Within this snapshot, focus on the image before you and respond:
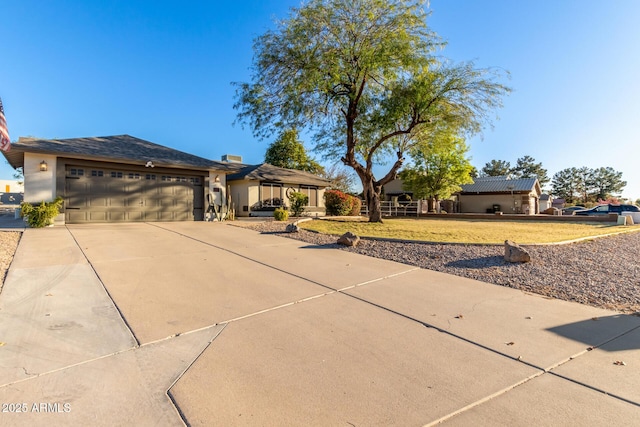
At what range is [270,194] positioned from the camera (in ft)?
65.5

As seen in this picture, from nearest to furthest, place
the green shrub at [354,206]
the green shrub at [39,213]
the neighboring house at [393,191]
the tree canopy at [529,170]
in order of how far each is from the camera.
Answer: the green shrub at [39,213], the green shrub at [354,206], the neighboring house at [393,191], the tree canopy at [529,170]

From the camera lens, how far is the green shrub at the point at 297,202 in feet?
61.7

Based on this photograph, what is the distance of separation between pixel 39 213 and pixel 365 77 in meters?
12.6

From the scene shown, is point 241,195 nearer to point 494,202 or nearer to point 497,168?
point 494,202

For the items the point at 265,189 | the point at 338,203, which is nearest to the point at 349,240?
the point at 338,203

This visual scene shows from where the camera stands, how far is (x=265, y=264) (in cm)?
632

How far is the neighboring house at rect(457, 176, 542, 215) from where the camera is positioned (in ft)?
98.5

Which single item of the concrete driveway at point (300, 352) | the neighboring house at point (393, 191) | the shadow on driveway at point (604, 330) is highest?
the neighboring house at point (393, 191)

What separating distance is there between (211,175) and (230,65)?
5717 millimetres

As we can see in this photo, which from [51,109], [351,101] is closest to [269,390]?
[351,101]

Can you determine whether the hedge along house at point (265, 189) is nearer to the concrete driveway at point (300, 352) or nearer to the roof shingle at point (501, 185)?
the concrete driveway at point (300, 352)

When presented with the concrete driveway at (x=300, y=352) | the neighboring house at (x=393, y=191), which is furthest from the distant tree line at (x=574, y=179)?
the concrete driveway at (x=300, y=352)

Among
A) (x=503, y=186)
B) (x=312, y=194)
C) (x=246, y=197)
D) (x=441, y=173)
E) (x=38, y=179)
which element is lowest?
(x=246, y=197)

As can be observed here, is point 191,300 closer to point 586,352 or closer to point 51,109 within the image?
point 586,352
